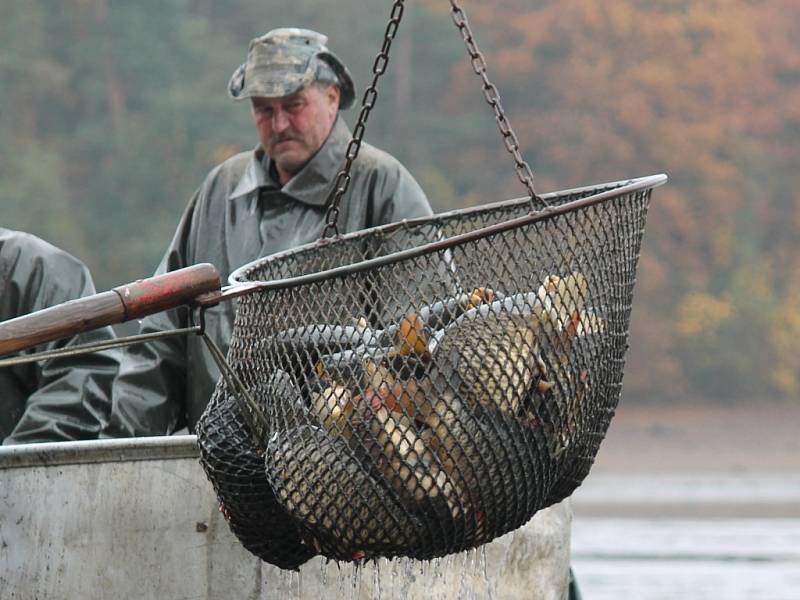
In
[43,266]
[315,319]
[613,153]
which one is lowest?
[315,319]

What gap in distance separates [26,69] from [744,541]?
2167 centimetres

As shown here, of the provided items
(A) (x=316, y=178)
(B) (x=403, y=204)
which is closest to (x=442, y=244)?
(B) (x=403, y=204)

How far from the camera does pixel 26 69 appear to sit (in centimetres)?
3409

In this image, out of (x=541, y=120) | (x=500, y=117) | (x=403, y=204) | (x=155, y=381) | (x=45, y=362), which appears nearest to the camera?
(x=500, y=117)

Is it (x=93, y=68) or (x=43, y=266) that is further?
(x=93, y=68)

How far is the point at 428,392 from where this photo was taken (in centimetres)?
327

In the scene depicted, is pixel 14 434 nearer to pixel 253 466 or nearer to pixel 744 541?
pixel 253 466

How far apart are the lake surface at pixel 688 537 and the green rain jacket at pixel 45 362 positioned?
6389mm

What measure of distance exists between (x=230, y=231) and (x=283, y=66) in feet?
1.72

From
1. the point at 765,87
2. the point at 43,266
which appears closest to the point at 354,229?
the point at 43,266

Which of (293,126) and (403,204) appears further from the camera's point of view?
(293,126)

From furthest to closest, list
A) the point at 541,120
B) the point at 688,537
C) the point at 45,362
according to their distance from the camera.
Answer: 1. the point at 541,120
2. the point at 688,537
3. the point at 45,362

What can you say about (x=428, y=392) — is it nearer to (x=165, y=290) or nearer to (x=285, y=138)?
(x=165, y=290)

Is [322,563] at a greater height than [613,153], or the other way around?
[613,153]
